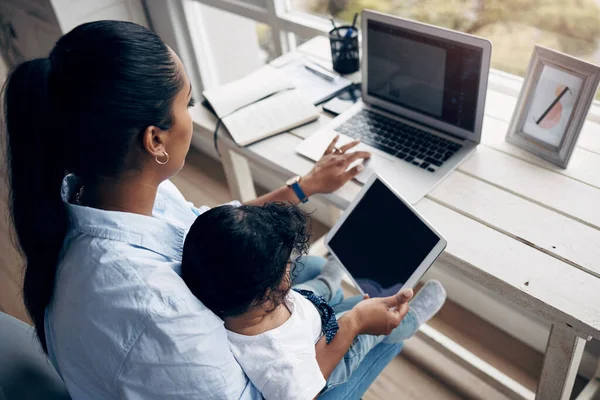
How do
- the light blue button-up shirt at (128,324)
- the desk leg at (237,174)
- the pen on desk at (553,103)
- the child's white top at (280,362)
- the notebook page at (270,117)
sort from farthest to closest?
the desk leg at (237,174), the notebook page at (270,117), the pen on desk at (553,103), the child's white top at (280,362), the light blue button-up shirt at (128,324)

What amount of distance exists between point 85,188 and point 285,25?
4.08 feet

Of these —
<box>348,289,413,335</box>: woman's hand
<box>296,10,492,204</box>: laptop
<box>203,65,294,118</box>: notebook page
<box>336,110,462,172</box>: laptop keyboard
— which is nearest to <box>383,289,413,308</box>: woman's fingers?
<box>348,289,413,335</box>: woman's hand

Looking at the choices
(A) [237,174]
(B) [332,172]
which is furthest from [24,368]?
(A) [237,174]

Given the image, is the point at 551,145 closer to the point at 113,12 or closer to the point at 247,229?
the point at 247,229

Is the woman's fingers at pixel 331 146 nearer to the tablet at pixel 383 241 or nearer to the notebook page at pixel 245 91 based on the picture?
the tablet at pixel 383 241

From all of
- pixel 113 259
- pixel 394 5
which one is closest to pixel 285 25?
pixel 394 5

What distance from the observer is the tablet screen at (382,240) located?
107 centimetres

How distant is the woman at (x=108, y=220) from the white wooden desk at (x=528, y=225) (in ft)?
1.59

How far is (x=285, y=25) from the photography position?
1889 mm

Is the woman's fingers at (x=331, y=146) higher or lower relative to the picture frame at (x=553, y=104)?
lower


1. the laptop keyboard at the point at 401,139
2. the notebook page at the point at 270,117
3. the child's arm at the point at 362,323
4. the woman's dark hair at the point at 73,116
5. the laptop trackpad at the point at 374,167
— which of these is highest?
the woman's dark hair at the point at 73,116

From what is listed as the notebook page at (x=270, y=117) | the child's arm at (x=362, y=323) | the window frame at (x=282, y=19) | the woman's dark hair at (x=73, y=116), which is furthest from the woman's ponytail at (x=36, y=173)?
the window frame at (x=282, y=19)

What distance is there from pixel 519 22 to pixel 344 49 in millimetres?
551

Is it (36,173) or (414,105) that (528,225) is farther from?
(36,173)
